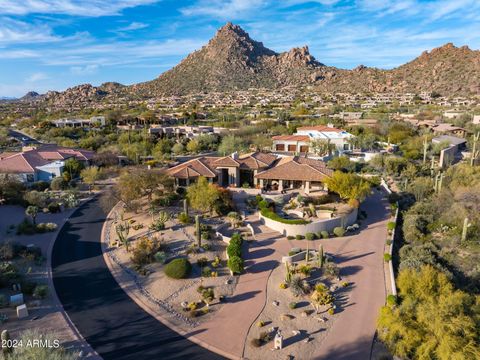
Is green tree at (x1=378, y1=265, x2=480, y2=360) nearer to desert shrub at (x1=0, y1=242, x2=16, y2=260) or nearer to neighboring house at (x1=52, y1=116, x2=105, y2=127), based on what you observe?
desert shrub at (x1=0, y1=242, x2=16, y2=260)

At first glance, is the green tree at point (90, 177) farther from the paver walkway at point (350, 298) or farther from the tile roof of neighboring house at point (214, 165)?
the paver walkway at point (350, 298)

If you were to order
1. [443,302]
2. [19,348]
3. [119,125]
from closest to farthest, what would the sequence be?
1. [19,348]
2. [443,302]
3. [119,125]

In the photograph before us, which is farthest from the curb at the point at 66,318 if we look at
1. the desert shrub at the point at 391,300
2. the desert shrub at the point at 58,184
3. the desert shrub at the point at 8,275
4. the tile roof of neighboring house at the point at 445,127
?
the tile roof of neighboring house at the point at 445,127

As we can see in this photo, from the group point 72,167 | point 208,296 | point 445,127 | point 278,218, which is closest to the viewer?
point 208,296

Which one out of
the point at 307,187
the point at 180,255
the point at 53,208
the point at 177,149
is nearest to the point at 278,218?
the point at 307,187

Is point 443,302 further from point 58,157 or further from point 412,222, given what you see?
point 58,157

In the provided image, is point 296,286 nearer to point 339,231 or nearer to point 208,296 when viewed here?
point 208,296

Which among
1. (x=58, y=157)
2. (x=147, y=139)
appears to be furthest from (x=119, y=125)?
(x=58, y=157)
